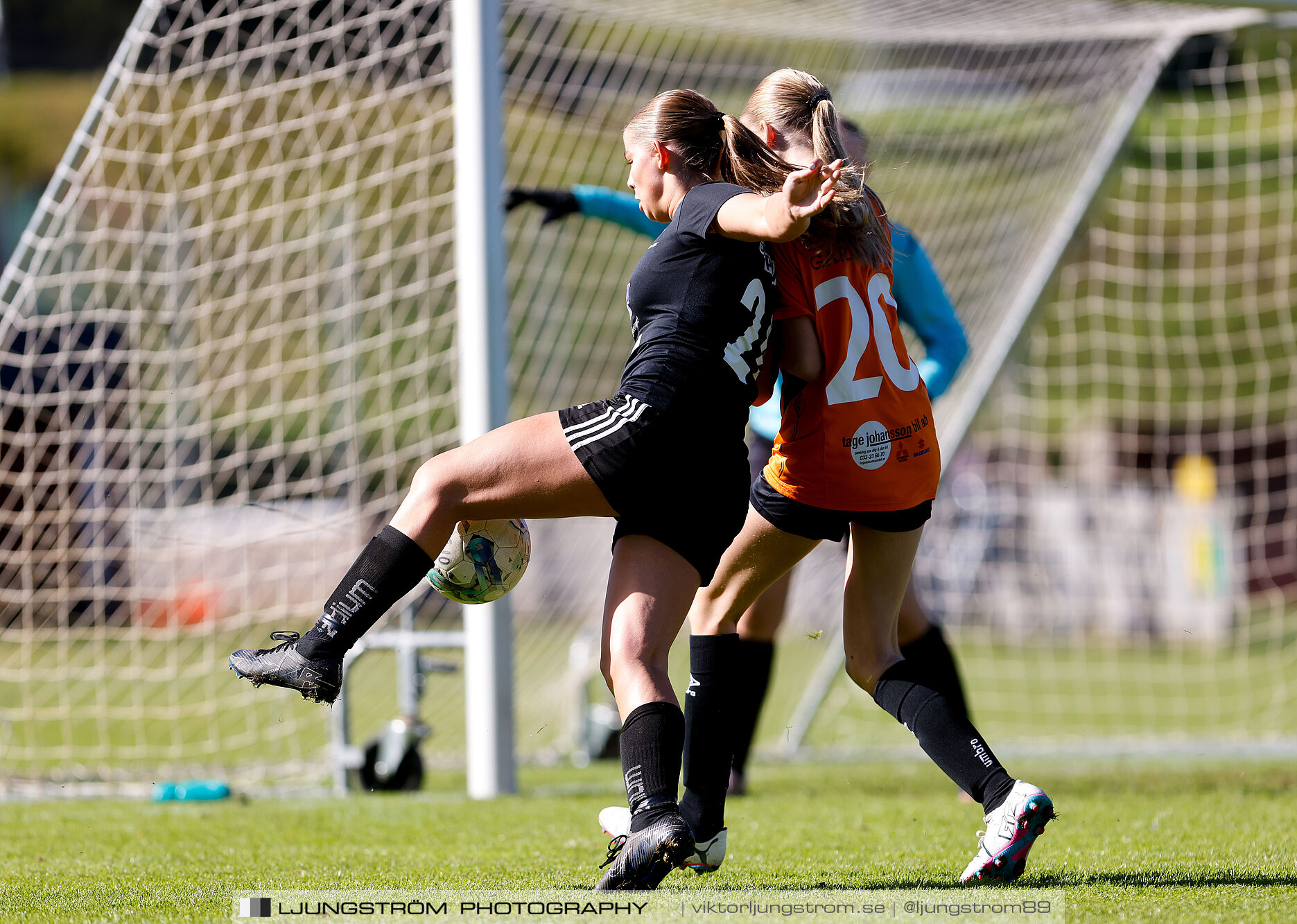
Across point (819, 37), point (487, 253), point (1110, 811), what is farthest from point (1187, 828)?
point (819, 37)

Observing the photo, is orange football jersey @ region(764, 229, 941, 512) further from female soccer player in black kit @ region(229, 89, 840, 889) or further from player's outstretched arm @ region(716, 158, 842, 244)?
player's outstretched arm @ region(716, 158, 842, 244)

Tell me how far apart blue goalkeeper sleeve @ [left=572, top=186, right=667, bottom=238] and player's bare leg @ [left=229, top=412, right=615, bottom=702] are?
1.55 meters

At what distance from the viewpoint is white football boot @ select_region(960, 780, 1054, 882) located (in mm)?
2574

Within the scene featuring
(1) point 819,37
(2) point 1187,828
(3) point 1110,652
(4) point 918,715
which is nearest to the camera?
(4) point 918,715

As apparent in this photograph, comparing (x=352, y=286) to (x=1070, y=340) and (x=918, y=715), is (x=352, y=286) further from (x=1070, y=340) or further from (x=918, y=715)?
(x=1070, y=340)

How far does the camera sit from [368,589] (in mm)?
2434

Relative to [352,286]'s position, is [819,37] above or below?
above

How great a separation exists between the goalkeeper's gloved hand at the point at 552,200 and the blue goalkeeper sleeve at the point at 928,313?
38.1 inches

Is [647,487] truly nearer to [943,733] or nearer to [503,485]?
[503,485]

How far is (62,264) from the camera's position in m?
5.64

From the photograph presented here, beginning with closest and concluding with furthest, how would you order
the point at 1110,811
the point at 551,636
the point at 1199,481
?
1. the point at 1110,811
2. the point at 551,636
3. the point at 1199,481

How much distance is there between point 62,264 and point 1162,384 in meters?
8.92

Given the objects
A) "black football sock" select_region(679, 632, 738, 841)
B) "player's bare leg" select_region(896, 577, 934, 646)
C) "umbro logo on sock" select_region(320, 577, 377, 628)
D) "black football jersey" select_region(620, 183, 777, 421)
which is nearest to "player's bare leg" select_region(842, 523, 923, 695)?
"black football sock" select_region(679, 632, 738, 841)

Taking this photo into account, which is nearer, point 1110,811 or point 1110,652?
point 1110,811
